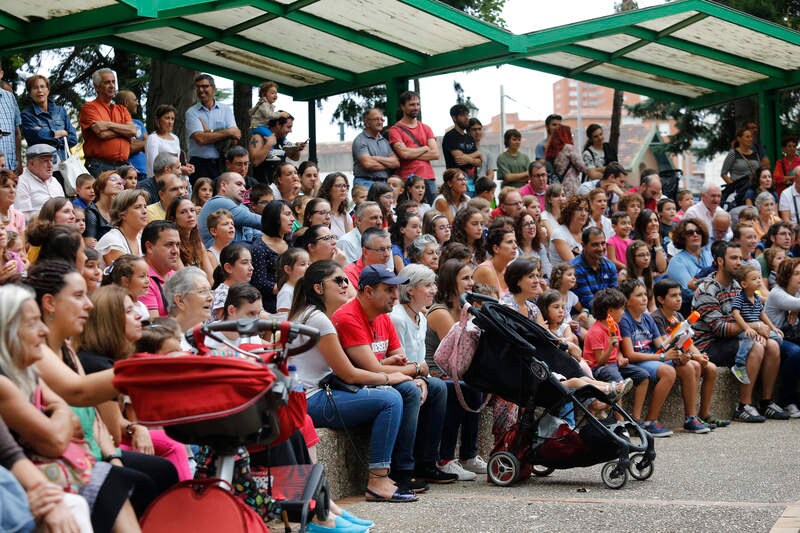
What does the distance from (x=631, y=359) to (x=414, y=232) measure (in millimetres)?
2387

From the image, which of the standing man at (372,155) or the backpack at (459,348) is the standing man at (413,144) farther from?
the backpack at (459,348)

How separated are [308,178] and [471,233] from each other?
2366mm

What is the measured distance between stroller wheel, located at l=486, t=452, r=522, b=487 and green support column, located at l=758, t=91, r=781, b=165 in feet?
39.9

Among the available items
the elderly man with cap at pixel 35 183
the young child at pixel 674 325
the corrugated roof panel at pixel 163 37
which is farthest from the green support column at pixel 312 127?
the young child at pixel 674 325

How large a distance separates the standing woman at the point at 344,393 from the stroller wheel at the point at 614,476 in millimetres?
1446

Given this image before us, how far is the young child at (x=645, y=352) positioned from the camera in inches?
420

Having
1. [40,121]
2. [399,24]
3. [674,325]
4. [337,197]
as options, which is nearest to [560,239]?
[674,325]

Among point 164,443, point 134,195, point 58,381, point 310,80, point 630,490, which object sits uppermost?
point 310,80

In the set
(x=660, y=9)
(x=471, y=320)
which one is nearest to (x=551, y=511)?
(x=471, y=320)

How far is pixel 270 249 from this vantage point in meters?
9.89

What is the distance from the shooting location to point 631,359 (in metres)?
10.7

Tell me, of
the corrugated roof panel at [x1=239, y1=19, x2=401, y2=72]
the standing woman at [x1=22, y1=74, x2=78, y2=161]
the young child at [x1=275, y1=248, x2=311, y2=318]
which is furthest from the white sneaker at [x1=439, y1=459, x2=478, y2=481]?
the corrugated roof panel at [x1=239, y1=19, x2=401, y2=72]

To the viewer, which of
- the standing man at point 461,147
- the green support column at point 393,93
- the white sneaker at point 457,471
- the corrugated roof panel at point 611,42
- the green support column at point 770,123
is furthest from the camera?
the green support column at point 770,123

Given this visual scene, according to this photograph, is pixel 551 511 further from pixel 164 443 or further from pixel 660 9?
pixel 660 9
